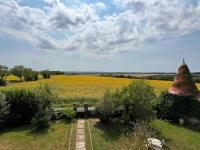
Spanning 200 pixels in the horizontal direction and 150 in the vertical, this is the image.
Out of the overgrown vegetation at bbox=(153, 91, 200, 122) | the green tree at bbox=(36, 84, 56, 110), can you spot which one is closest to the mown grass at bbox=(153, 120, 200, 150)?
the overgrown vegetation at bbox=(153, 91, 200, 122)

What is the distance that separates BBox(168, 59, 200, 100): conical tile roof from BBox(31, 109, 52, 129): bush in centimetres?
1249

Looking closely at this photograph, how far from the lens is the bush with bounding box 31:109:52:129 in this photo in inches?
511

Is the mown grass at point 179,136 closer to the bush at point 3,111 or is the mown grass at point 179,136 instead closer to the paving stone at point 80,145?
the paving stone at point 80,145

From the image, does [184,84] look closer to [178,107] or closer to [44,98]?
[178,107]

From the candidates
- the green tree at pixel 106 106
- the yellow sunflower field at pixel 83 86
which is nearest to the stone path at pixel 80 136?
the green tree at pixel 106 106

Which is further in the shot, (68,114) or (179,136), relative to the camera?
(68,114)

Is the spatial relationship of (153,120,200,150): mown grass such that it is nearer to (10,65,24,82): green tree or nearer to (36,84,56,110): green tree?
(36,84,56,110): green tree

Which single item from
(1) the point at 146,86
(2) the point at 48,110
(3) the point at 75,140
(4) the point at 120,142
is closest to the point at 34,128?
(2) the point at 48,110

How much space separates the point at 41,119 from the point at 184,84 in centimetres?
1419

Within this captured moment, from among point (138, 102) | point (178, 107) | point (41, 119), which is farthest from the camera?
point (178, 107)

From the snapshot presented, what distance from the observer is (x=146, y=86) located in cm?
1305

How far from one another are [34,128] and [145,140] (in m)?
10.7

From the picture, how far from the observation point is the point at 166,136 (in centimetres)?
1190

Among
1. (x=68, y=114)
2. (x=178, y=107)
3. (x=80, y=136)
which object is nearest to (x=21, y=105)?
(x=68, y=114)
